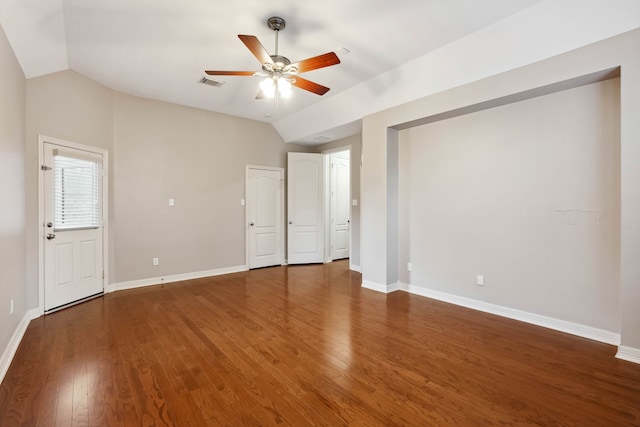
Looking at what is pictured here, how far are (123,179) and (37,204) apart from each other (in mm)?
1245

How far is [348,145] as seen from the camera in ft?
20.1

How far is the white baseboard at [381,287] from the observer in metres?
4.40

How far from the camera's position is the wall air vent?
4.12 meters

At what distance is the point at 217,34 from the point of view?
3.09 metres

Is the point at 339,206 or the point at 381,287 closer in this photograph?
the point at 381,287

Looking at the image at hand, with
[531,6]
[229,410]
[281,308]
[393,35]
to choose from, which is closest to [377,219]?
[281,308]

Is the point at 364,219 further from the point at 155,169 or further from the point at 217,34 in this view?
the point at 155,169

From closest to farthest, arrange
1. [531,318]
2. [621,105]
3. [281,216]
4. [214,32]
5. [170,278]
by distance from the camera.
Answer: [621,105] < [214,32] < [531,318] < [170,278] < [281,216]

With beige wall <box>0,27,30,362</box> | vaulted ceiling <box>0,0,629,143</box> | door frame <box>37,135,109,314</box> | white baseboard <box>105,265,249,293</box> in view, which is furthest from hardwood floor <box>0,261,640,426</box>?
vaulted ceiling <box>0,0,629,143</box>

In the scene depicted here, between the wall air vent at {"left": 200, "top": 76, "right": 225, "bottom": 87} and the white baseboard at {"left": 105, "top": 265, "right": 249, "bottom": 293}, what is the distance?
3.21 m

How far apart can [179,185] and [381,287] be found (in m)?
3.83

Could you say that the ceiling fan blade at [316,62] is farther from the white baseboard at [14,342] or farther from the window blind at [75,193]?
the white baseboard at [14,342]

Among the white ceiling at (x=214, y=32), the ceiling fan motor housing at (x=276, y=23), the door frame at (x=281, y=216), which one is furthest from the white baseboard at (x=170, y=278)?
the ceiling fan motor housing at (x=276, y=23)

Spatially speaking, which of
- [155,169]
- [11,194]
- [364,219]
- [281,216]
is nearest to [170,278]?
[155,169]
